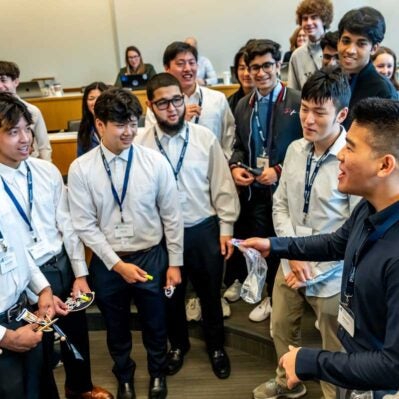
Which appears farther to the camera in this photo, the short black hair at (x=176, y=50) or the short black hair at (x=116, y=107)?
the short black hair at (x=176, y=50)

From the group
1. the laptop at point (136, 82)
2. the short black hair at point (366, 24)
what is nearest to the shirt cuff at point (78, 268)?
the short black hair at point (366, 24)

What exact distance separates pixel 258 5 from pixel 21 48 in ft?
15.3

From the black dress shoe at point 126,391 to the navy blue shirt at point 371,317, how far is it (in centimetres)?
137

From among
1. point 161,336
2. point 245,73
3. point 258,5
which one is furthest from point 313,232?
point 258,5

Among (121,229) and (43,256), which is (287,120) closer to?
(121,229)

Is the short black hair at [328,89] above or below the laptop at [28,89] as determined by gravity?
below

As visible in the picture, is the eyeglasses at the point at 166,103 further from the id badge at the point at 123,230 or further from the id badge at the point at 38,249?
the id badge at the point at 38,249

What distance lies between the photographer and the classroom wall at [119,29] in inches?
290

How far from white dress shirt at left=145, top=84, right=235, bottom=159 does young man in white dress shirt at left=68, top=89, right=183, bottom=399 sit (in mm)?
515

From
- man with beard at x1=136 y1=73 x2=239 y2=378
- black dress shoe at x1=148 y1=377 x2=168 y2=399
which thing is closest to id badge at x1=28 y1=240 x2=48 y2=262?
man with beard at x1=136 y1=73 x2=239 y2=378

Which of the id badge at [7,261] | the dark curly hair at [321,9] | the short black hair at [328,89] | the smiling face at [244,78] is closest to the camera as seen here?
the id badge at [7,261]

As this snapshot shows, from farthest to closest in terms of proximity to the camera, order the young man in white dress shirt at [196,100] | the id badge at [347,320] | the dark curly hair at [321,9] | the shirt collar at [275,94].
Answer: the dark curly hair at [321,9]
the young man in white dress shirt at [196,100]
the shirt collar at [275,94]
the id badge at [347,320]

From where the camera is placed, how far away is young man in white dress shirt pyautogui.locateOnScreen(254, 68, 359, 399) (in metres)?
1.61

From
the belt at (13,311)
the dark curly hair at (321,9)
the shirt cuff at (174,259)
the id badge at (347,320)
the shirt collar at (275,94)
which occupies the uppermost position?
the dark curly hair at (321,9)
